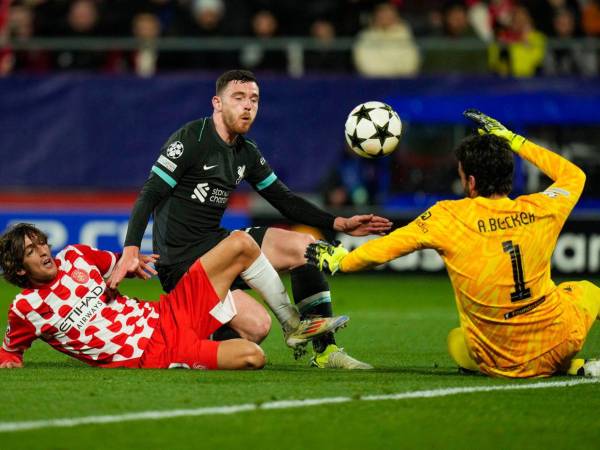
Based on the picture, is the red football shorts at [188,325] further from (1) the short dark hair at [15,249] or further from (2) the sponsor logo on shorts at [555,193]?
(2) the sponsor logo on shorts at [555,193]

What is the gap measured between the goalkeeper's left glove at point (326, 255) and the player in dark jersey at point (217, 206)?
2.55 ft

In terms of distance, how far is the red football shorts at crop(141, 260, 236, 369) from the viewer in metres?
→ 7.51

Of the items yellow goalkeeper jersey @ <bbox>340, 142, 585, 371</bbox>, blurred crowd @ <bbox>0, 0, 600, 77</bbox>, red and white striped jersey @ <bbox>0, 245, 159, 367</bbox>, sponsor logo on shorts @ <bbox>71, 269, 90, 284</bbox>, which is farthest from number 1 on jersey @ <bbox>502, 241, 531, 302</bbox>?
blurred crowd @ <bbox>0, 0, 600, 77</bbox>

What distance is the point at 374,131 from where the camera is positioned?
889 cm

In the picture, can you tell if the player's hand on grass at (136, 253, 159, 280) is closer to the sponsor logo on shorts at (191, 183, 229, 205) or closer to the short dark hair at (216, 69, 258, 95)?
the sponsor logo on shorts at (191, 183, 229, 205)

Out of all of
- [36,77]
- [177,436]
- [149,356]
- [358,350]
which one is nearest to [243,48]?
[36,77]

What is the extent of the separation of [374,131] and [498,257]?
2259 millimetres

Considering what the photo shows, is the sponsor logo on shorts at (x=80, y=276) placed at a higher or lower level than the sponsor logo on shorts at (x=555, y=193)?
lower

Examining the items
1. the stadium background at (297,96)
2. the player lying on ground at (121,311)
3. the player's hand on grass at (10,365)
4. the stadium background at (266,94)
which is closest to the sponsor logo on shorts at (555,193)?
the player lying on ground at (121,311)

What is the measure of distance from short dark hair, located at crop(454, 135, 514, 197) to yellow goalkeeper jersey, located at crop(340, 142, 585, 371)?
73 millimetres

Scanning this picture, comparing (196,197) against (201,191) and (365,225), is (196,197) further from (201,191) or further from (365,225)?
(365,225)

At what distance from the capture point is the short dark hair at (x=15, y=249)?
728cm

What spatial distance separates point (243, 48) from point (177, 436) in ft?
37.5

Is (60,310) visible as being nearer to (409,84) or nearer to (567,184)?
(567,184)
